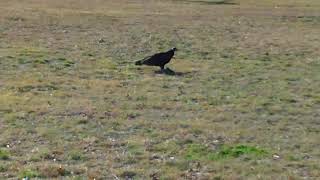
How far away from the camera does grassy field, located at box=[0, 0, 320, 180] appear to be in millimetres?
11141

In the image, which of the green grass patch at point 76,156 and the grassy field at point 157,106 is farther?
the green grass patch at point 76,156

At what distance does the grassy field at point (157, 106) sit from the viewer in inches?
439

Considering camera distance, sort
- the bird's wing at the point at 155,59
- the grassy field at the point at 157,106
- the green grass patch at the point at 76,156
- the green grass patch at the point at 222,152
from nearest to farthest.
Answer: the grassy field at the point at 157,106 < the green grass patch at the point at 76,156 < the green grass patch at the point at 222,152 < the bird's wing at the point at 155,59

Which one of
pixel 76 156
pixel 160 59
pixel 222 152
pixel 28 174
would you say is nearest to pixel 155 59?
pixel 160 59

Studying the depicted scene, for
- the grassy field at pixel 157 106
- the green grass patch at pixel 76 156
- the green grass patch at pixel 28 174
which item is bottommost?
the grassy field at pixel 157 106

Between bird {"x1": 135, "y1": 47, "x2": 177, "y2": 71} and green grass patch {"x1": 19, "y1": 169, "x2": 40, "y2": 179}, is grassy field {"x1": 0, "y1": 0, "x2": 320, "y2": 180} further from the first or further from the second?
bird {"x1": 135, "y1": 47, "x2": 177, "y2": 71}

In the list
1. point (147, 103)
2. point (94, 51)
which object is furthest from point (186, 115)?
point (94, 51)

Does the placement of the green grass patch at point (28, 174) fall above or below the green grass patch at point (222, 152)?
above

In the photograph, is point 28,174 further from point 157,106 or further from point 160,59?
point 160,59

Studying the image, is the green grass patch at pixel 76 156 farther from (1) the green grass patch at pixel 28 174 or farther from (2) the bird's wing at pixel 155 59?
(2) the bird's wing at pixel 155 59

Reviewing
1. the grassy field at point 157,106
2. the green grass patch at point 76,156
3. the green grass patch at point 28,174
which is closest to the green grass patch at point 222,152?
the grassy field at point 157,106

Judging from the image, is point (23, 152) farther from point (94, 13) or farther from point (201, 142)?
point (94, 13)

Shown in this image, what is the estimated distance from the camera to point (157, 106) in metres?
16.1

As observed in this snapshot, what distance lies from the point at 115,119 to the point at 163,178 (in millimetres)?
4228
